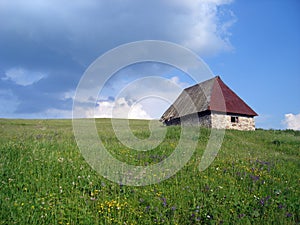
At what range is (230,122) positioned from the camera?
35875mm

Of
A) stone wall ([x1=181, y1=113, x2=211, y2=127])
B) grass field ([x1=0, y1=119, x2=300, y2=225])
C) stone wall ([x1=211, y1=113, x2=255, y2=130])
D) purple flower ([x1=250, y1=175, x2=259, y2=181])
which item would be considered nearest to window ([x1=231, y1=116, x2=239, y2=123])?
stone wall ([x1=211, y1=113, x2=255, y2=130])

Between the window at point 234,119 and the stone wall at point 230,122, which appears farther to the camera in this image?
the window at point 234,119

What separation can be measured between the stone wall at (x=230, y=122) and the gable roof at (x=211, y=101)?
2.33 ft

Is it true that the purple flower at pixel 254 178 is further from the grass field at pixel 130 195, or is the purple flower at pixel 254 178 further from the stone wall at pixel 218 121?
the stone wall at pixel 218 121

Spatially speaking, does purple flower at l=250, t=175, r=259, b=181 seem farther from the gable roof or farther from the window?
the window

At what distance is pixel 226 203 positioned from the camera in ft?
23.4

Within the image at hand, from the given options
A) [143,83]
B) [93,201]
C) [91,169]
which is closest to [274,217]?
[93,201]

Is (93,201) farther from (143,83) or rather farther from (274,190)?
(143,83)

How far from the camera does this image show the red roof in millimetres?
34603

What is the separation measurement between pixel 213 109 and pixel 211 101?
1469 mm

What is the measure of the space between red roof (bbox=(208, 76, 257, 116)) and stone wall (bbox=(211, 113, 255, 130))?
0.73m

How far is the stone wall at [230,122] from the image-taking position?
3406 centimetres

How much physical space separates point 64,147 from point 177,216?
5.89 m

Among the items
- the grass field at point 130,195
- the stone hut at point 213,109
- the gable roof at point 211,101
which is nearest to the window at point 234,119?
the stone hut at point 213,109
